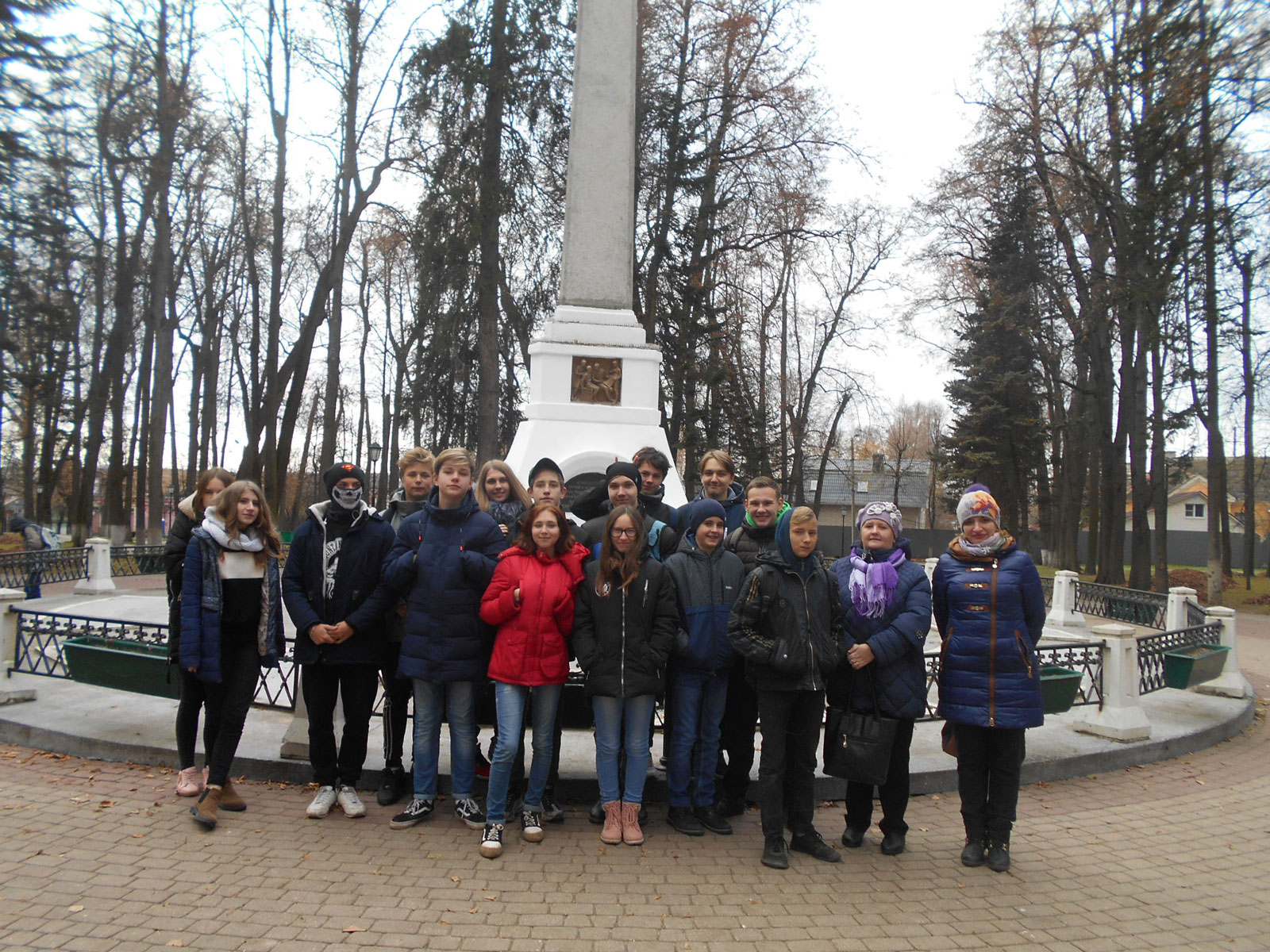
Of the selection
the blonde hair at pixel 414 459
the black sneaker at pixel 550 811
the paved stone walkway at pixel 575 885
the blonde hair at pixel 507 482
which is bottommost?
the paved stone walkway at pixel 575 885

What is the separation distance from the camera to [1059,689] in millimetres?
5789

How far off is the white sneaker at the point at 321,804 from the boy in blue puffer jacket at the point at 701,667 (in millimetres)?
1682

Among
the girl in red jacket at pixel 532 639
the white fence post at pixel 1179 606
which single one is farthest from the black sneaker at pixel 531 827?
the white fence post at pixel 1179 606

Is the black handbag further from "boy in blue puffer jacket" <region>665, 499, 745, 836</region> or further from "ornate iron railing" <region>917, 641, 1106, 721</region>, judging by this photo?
"ornate iron railing" <region>917, 641, 1106, 721</region>

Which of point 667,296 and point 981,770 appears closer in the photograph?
point 981,770

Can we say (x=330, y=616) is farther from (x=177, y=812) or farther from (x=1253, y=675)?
(x=1253, y=675)

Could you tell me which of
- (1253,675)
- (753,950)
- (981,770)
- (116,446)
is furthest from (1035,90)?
(116,446)

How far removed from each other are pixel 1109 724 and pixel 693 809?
11.6 ft

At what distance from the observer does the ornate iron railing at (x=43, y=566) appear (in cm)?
1266

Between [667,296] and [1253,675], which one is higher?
[667,296]

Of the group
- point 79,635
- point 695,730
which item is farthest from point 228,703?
point 79,635

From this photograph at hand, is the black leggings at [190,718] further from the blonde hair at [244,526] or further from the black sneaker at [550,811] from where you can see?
the black sneaker at [550,811]

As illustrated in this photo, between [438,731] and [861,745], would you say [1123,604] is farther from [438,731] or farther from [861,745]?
[438,731]

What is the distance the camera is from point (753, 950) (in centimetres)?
319
